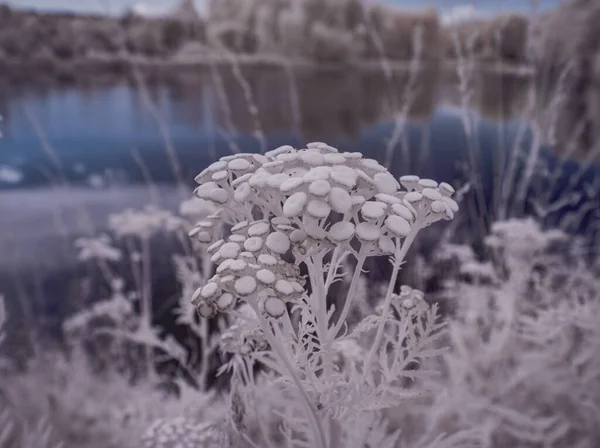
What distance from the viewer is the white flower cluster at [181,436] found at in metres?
0.84

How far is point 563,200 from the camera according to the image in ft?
5.37

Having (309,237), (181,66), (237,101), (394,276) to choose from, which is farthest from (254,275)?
(181,66)

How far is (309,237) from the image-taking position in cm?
53

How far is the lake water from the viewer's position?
1.46 meters

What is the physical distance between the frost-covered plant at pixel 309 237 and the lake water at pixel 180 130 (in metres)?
0.83

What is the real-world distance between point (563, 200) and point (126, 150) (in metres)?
1.44

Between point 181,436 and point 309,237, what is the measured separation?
1.77 ft

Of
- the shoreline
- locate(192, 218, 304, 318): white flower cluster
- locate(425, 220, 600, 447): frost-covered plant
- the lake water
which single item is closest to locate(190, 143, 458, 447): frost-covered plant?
locate(192, 218, 304, 318): white flower cluster

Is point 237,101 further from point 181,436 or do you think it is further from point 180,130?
point 181,436

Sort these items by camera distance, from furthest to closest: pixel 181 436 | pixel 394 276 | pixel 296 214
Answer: pixel 181 436 → pixel 394 276 → pixel 296 214

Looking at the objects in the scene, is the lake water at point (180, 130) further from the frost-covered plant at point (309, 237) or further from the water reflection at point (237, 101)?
the frost-covered plant at point (309, 237)

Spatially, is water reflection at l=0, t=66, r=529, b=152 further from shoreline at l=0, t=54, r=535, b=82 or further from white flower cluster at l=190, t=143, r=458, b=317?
white flower cluster at l=190, t=143, r=458, b=317

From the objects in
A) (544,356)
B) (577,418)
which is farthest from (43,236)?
(577,418)

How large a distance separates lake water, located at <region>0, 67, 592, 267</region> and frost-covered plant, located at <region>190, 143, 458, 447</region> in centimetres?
83
